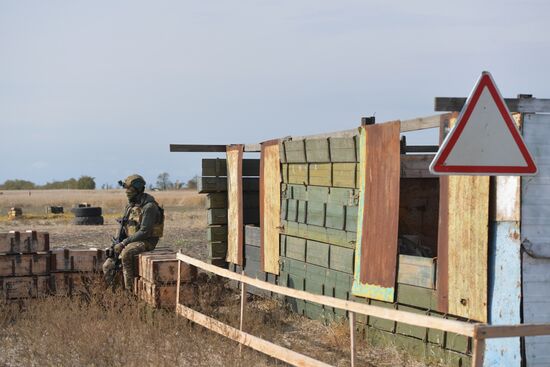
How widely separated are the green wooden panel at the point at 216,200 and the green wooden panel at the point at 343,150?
3951 mm

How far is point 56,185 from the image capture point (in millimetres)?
110938

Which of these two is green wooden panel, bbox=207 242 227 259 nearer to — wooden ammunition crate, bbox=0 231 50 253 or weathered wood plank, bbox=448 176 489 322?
wooden ammunition crate, bbox=0 231 50 253

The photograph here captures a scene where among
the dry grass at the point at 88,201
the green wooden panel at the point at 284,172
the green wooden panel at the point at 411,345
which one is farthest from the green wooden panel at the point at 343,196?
the dry grass at the point at 88,201

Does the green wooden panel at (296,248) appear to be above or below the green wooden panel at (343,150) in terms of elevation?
below

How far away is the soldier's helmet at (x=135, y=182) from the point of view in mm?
11170

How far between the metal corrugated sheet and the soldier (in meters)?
5.83

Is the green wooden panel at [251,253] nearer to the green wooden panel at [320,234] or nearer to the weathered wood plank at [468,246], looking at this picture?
the green wooden panel at [320,234]

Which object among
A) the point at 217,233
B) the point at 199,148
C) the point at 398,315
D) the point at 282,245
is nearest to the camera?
the point at 398,315

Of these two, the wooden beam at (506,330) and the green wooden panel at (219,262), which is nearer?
the wooden beam at (506,330)

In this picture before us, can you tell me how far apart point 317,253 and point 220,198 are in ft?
11.4

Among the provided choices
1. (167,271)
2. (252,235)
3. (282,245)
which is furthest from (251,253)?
(167,271)

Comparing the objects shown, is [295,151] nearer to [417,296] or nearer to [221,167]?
[221,167]

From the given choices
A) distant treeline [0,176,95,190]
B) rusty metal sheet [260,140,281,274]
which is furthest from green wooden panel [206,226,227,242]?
distant treeline [0,176,95,190]

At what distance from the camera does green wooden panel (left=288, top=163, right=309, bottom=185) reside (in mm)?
10621
